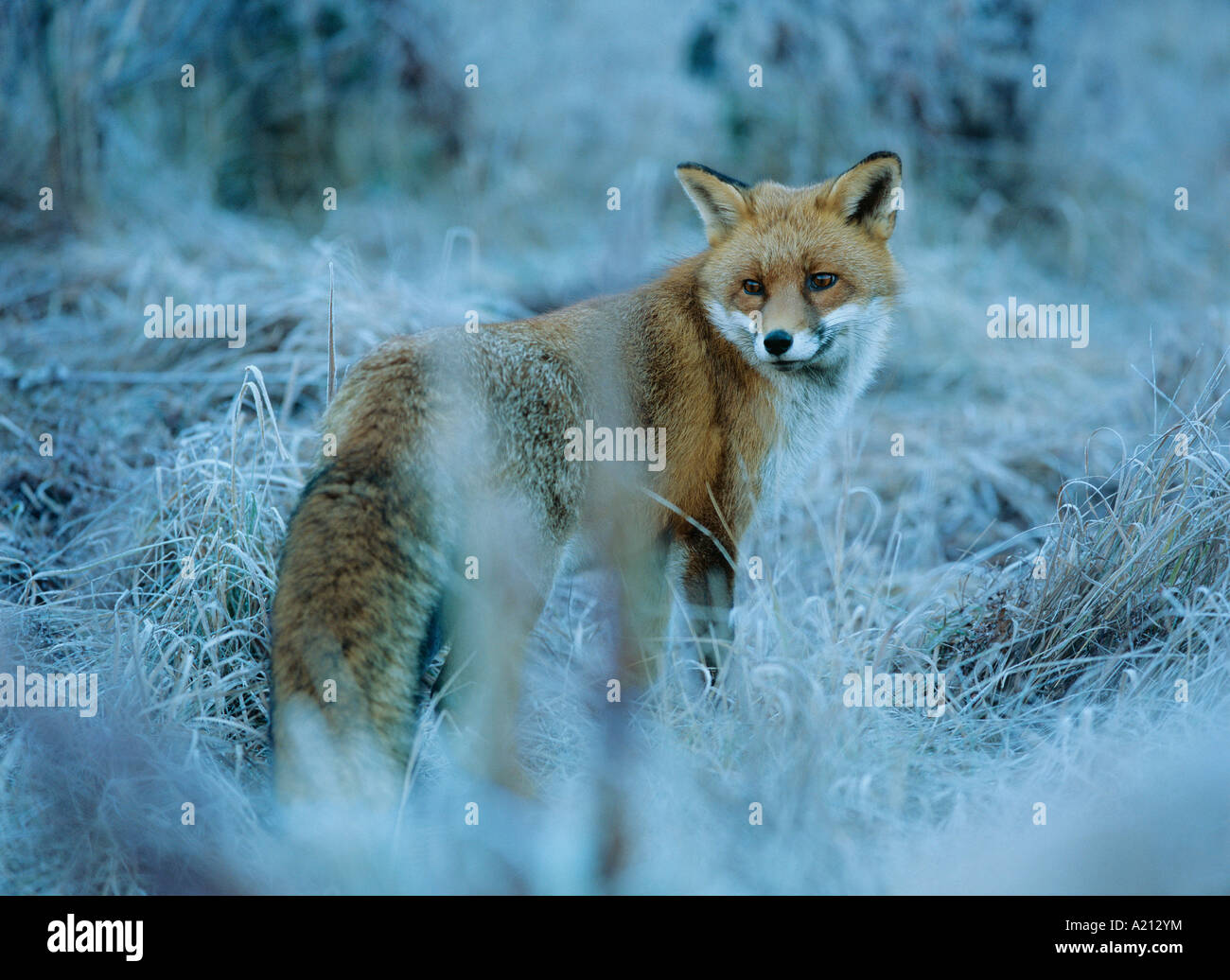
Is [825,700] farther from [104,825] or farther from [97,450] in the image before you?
[97,450]

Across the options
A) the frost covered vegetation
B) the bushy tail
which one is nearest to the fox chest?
the frost covered vegetation

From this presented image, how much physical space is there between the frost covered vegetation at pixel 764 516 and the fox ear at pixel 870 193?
958mm

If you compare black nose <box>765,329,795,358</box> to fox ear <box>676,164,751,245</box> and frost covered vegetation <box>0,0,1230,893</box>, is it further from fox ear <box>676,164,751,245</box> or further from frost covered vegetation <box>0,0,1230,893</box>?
fox ear <box>676,164,751,245</box>

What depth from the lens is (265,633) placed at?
11.8ft

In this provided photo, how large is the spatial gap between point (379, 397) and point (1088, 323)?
632cm

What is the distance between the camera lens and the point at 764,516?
154 inches

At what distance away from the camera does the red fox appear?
260 cm

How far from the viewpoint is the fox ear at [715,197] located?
12.6ft

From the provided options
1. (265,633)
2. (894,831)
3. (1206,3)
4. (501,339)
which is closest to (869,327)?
(501,339)

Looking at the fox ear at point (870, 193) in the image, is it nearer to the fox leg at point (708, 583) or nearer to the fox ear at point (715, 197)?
the fox ear at point (715, 197)

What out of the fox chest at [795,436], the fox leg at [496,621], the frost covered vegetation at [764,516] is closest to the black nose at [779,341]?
the fox chest at [795,436]

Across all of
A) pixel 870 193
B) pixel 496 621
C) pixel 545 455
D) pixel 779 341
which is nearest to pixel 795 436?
pixel 779 341

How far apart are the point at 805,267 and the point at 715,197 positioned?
1.62 ft

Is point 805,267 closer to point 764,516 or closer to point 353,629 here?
point 764,516
